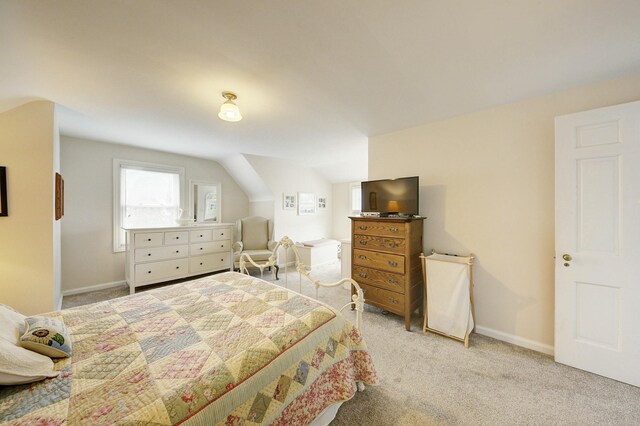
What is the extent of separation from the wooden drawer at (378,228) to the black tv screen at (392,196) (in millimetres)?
241

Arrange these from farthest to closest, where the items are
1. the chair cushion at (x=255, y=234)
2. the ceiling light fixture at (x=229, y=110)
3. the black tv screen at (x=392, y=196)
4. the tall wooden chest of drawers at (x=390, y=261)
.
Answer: the chair cushion at (x=255, y=234) < the black tv screen at (x=392, y=196) < the tall wooden chest of drawers at (x=390, y=261) < the ceiling light fixture at (x=229, y=110)

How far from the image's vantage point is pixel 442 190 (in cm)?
279

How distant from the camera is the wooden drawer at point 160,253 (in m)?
3.60

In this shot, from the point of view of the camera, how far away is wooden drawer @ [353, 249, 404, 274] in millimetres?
2621

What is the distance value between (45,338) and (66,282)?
3.45 m

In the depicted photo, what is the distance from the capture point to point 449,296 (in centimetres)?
241

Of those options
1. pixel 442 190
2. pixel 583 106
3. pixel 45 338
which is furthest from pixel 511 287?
pixel 45 338

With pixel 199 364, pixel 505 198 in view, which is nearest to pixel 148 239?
pixel 199 364

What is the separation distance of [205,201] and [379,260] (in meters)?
3.79

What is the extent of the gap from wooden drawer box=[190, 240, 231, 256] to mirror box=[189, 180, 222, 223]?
668 mm

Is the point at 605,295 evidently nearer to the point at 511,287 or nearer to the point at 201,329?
the point at 511,287

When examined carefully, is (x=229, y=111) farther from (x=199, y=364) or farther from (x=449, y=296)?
(x=449, y=296)

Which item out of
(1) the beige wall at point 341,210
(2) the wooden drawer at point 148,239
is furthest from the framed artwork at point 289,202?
(2) the wooden drawer at point 148,239

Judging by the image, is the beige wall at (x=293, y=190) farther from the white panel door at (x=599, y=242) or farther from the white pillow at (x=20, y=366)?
the white panel door at (x=599, y=242)
